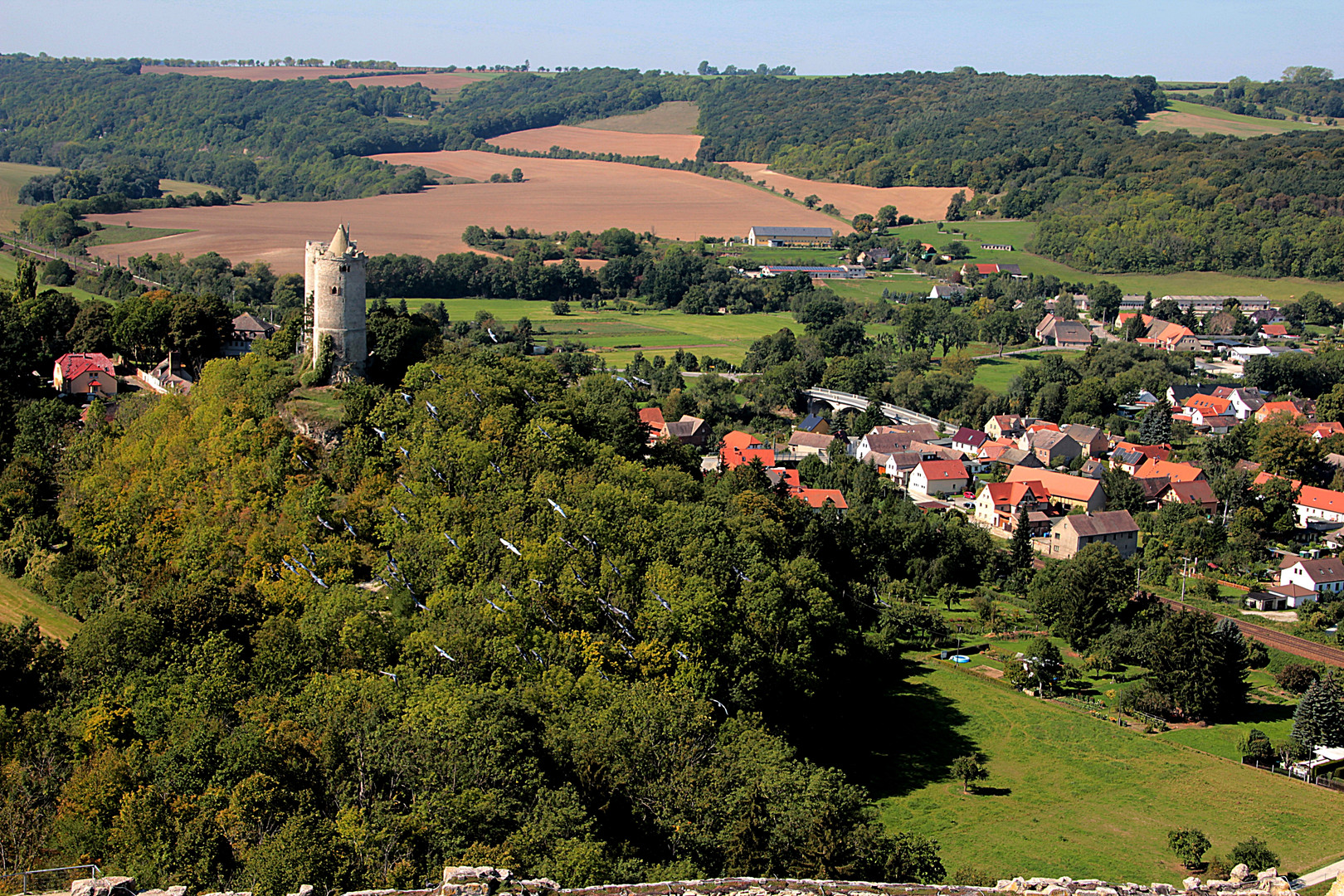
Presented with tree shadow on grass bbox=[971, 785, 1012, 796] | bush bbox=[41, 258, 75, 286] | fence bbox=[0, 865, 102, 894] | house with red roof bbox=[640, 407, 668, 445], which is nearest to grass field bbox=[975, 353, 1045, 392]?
house with red roof bbox=[640, 407, 668, 445]

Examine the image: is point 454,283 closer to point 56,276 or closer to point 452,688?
point 56,276

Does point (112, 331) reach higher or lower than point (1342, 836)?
higher

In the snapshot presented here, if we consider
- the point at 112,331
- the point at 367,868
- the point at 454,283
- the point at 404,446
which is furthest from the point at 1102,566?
the point at 454,283

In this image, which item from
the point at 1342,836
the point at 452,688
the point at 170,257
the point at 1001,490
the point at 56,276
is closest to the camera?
the point at 452,688

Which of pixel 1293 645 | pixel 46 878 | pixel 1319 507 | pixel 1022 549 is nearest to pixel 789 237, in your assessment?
pixel 1319 507

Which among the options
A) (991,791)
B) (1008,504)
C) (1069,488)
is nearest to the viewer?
(991,791)

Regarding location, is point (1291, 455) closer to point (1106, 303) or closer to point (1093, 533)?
point (1093, 533)

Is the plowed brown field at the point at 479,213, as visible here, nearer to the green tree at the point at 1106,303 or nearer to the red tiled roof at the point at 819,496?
the green tree at the point at 1106,303
